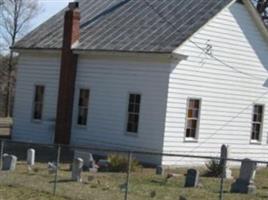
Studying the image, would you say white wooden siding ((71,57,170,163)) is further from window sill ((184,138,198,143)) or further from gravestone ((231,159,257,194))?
gravestone ((231,159,257,194))

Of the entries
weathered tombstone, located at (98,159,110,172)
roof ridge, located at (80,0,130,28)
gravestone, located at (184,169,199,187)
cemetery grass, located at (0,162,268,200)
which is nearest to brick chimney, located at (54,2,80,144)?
roof ridge, located at (80,0,130,28)

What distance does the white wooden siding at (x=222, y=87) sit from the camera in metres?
27.3

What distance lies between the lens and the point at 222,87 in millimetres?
29438

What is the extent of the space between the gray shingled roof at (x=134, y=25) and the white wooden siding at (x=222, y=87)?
1.80 ft

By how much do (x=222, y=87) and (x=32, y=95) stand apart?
9.11 meters

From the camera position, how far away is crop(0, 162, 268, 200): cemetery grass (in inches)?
669

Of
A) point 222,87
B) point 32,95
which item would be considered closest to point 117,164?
point 222,87

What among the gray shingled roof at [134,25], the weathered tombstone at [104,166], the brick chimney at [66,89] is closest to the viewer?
the weathered tombstone at [104,166]

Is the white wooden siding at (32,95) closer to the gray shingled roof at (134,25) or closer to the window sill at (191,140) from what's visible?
the gray shingled roof at (134,25)

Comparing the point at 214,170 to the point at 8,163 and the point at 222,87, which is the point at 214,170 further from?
the point at 8,163

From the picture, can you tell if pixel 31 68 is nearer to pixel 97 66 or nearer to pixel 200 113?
pixel 97 66

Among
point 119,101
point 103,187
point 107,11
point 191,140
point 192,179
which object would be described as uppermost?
point 107,11

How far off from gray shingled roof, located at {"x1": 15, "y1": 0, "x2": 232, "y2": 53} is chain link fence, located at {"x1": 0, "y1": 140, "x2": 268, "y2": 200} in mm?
5078

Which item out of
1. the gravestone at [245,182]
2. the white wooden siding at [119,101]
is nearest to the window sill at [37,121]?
the white wooden siding at [119,101]
